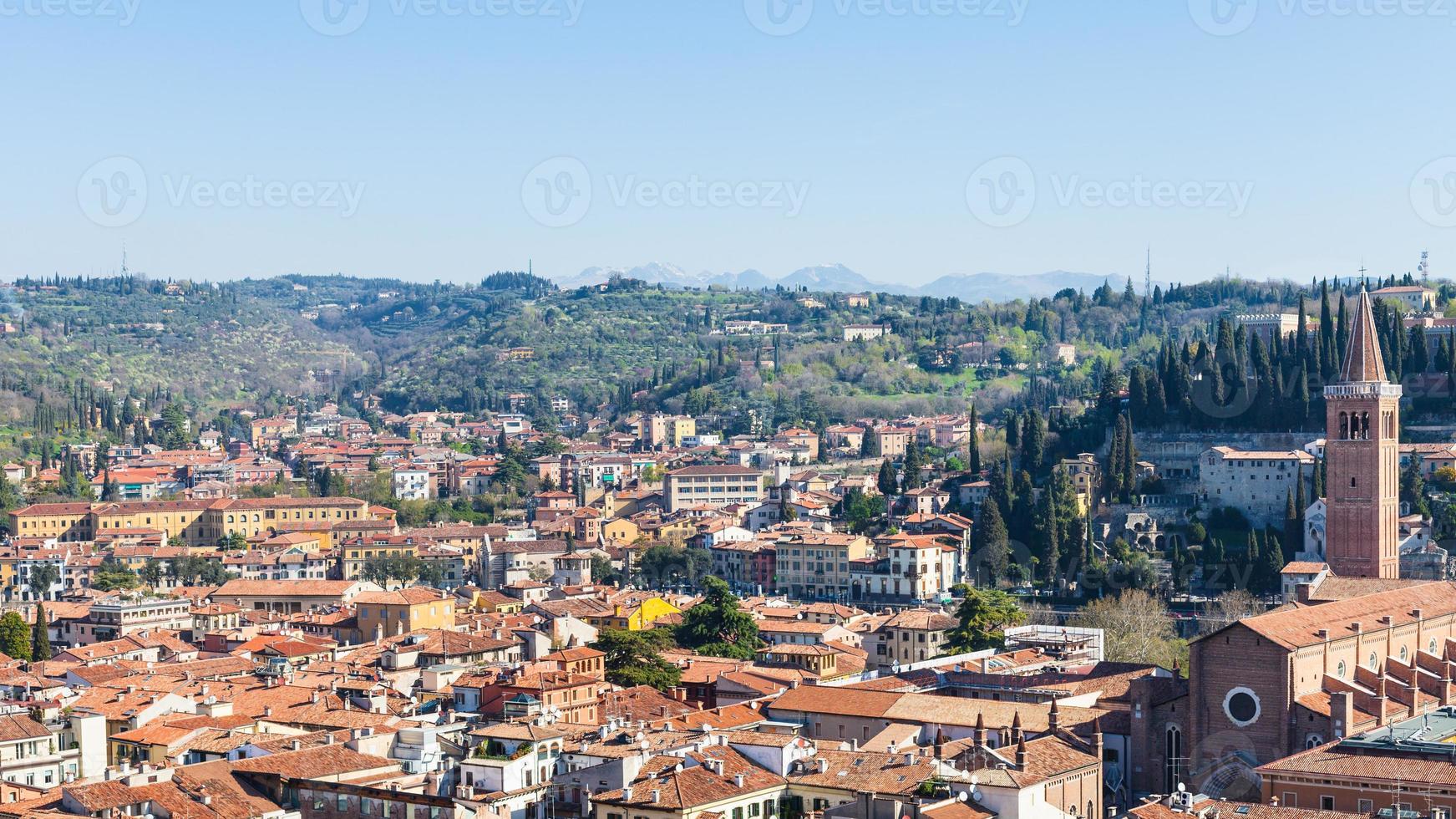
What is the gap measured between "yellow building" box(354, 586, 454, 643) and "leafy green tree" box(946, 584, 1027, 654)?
10781mm

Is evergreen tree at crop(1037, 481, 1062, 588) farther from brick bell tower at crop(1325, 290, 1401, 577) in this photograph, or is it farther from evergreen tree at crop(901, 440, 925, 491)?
brick bell tower at crop(1325, 290, 1401, 577)

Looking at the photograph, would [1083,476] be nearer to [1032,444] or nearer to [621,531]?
[1032,444]

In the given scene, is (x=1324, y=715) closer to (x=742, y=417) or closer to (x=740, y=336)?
(x=742, y=417)

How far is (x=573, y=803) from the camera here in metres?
22.4

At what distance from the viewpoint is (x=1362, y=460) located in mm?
38625

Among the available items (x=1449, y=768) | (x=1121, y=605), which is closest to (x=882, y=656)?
(x=1121, y=605)

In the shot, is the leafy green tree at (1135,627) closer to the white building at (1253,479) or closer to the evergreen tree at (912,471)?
the white building at (1253,479)

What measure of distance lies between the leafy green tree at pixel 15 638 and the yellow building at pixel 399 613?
671cm

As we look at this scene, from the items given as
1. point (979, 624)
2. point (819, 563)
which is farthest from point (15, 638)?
point (819, 563)

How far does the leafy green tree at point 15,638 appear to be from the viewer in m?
39.0

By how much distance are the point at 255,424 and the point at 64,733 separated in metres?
85.9

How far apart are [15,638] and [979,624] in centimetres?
1884

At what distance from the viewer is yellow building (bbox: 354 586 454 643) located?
42250 mm

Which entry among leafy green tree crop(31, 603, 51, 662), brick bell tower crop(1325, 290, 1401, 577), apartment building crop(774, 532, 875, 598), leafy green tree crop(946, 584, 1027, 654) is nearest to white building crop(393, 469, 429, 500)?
apartment building crop(774, 532, 875, 598)
